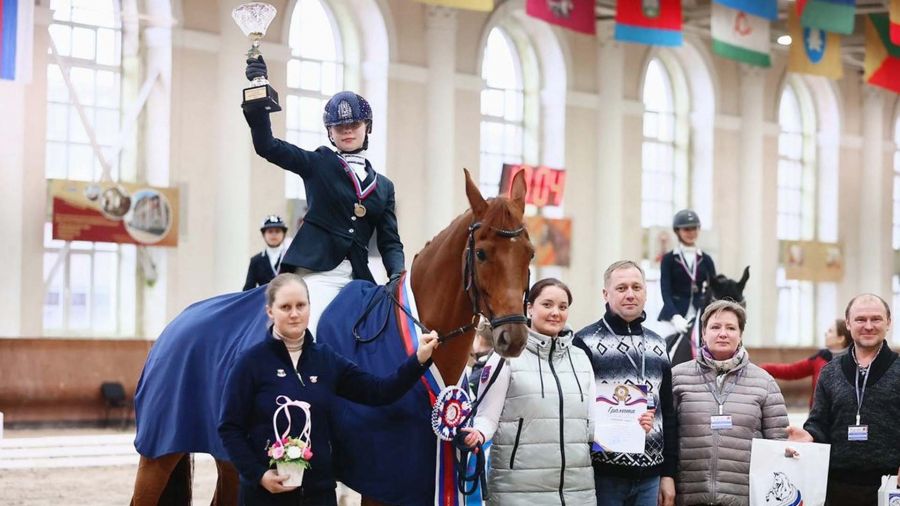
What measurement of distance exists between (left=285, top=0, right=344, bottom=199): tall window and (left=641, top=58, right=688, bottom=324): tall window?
24.2 ft

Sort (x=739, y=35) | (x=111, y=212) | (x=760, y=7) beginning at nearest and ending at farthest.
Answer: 1. (x=111, y=212)
2. (x=760, y=7)
3. (x=739, y=35)

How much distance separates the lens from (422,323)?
503 cm

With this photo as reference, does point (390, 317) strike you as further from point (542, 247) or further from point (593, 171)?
point (593, 171)

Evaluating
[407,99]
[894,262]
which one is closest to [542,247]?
[407,99]

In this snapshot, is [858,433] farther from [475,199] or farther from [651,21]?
[651,21]

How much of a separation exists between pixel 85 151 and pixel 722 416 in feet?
44.9

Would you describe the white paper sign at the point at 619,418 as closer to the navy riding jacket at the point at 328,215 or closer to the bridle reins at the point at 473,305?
the bridle reins at the point at 473,305

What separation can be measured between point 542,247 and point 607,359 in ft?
56.4

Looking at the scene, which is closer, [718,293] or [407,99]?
[718,293]

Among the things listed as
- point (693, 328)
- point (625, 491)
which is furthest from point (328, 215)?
point (693, 328)

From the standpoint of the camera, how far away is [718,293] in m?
10.9

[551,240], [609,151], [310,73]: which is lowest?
[551,240]

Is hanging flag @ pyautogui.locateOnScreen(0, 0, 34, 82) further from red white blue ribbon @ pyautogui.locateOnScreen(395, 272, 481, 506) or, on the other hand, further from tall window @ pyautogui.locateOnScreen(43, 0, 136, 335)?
red white blue ribbon @ pyautogui.locateOnScreen(395, 272, 481, 506)

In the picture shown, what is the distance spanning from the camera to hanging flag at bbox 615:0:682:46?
1895cm
